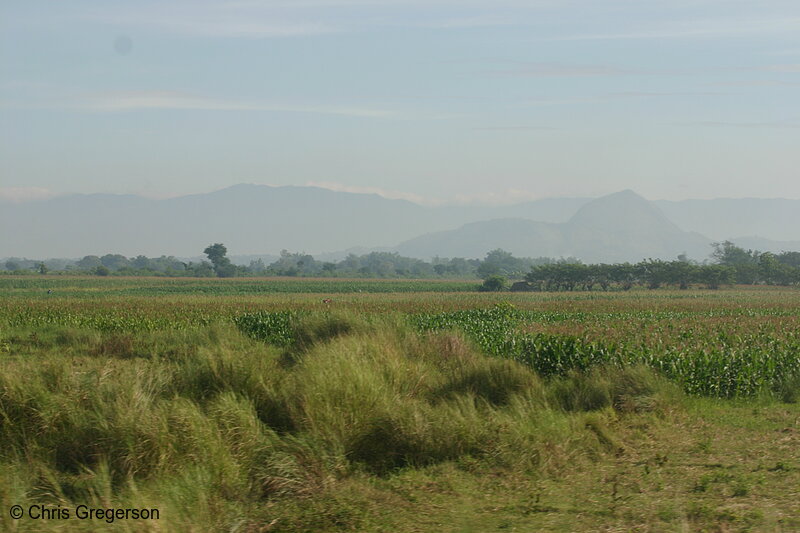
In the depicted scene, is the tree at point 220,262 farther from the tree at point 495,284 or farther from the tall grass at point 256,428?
the tall grass at point 256,428

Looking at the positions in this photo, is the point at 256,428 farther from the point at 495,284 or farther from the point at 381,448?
the point at 495,284

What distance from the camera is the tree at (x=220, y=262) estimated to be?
145 m

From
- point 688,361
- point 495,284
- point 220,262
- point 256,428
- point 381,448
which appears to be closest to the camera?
point 256,428

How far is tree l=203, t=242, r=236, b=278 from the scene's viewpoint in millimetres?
145250

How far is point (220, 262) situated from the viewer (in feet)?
531

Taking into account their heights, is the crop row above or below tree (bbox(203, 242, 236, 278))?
below

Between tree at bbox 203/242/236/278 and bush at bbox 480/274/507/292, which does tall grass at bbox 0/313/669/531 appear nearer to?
bush at bbox 480/274/507/292

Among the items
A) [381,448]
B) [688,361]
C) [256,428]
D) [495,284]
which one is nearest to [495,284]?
[495,284]

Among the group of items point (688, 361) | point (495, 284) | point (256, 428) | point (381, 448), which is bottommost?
point (381, 448)

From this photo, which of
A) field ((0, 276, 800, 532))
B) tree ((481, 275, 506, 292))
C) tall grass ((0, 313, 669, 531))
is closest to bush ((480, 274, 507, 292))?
tree ((481, 275, 506, 292))

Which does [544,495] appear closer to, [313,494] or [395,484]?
[395,484]

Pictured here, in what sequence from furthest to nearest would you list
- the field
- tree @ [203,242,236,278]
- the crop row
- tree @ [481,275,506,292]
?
tree @ [203,242,236,278] < tree @ [481,275,506,292] < the crop row < the field

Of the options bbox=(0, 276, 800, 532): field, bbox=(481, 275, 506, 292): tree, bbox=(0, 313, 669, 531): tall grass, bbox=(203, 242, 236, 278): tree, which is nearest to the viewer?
bbox=(0, 276, 800, 532): field

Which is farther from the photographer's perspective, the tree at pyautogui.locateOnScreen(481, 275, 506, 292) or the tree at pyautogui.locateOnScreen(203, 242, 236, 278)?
the tree at pyautogui.locateOnScreen(203, 242, 236, 278)
